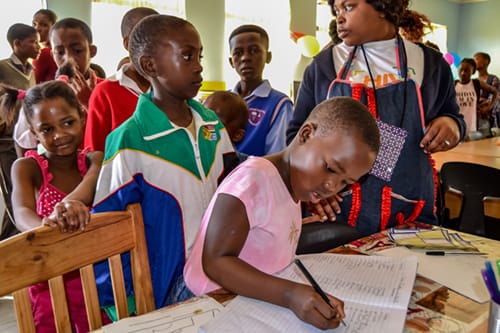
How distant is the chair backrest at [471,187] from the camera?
2189 millimetres

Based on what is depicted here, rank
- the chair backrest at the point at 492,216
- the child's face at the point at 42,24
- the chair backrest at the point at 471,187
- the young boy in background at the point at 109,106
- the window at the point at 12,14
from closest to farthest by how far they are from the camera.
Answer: the young boy in background at the point at 109,106 → the chair backrest at the point at 471,187 → the chair backrest at the point at 492,216 → the child's face at the point at 42,24 → the window at the point at 12,14

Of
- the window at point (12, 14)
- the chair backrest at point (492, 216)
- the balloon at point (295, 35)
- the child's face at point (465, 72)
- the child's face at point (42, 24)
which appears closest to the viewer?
the chair backrest at point (492, 216)

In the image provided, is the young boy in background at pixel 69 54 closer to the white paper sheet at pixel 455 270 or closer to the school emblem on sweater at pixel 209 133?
the school emblem on sweater at pixel 209 133

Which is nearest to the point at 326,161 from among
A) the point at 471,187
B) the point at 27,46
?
the point at 471,187

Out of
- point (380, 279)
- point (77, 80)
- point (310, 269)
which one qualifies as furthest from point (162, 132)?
point (77, 80)

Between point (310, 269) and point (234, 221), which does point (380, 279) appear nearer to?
point (310, 269)

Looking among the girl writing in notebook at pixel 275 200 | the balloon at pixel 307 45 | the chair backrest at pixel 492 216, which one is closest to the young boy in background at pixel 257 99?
the girl writing in notebook at pixel 275 200

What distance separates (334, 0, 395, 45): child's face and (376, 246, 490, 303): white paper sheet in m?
0.68

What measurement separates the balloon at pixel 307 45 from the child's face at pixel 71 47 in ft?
16.2

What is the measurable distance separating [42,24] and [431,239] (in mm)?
3904

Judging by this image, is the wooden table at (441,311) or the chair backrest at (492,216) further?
the chair backrest at (492,216)

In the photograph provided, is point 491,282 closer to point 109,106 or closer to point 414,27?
point 414,27

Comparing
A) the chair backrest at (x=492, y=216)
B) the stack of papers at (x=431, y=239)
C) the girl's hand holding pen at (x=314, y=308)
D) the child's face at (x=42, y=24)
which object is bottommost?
the chair backrest at (x=492, y=216)

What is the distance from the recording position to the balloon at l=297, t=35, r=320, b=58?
658 centimetres
